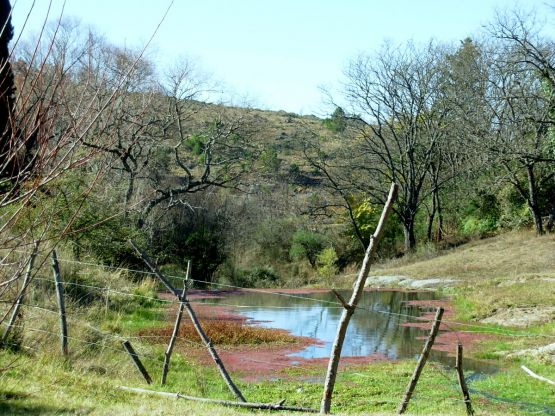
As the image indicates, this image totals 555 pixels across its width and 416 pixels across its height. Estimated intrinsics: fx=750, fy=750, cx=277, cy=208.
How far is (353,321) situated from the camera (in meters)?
21.8

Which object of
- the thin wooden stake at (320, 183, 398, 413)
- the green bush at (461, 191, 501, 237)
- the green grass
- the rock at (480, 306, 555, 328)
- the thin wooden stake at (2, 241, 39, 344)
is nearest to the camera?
the thin wooden stake at (2, 241, 39, 344)

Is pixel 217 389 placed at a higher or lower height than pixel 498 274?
lower

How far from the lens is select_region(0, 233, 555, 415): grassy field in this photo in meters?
8.04

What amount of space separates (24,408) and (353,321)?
1530cm

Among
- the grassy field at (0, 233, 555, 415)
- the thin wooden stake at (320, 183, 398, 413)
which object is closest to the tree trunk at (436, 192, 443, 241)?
the grassy field at (0, 233, 555, 415)

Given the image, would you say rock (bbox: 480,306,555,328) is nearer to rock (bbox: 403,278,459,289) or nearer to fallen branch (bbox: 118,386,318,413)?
rock (bbox: 403,278,459,289)

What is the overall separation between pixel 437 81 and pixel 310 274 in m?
12.8

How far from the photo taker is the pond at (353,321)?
659 inches

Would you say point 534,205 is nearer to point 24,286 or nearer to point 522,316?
point 522,316

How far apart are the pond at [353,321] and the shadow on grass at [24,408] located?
16.2 ft

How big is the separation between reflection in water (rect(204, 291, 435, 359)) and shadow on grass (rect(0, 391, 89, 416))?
212 inches

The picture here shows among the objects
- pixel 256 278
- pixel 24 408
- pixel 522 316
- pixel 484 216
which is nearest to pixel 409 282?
pixel 256 278

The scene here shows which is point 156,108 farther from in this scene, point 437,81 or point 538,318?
point 538,318

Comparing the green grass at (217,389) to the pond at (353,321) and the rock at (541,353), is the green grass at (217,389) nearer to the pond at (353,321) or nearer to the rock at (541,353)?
the rock at (541,353)
